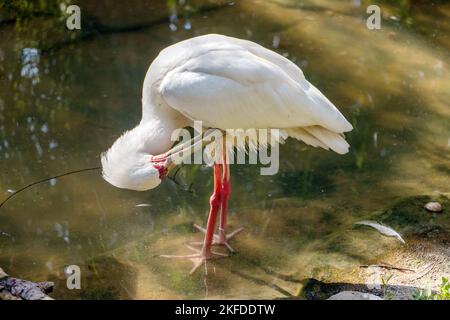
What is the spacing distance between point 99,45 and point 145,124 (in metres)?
2.49

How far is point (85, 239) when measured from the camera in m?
4.91

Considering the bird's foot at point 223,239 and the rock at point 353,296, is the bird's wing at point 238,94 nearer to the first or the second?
the bird's foot at point 223,239

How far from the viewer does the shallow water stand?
4695 millimetres

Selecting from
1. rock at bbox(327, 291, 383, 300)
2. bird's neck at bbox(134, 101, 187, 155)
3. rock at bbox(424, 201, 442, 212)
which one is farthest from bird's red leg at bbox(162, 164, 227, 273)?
rock at bbox(424, 201, 442, 212)

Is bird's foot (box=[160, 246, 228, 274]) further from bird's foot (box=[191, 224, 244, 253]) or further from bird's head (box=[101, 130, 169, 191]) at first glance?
bird's head (box=[101, 130, 169, 191])

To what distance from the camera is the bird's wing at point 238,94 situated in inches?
175

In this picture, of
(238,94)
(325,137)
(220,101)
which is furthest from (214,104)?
(325,137)

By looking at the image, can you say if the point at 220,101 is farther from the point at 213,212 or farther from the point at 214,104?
the point at 213,212

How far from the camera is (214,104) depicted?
14.7ft

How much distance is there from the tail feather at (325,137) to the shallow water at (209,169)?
2.00 feet

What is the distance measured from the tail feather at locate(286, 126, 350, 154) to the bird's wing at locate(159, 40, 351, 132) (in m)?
0.09

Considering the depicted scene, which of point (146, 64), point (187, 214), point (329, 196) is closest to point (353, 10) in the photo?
point (146, 64)

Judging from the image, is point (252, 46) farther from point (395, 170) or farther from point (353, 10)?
point (353, 10)

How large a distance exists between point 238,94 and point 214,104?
0.51ft
